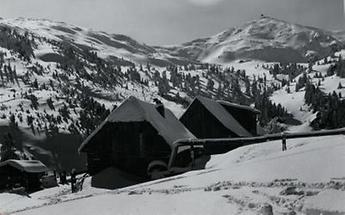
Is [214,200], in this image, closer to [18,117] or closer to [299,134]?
[299,134]

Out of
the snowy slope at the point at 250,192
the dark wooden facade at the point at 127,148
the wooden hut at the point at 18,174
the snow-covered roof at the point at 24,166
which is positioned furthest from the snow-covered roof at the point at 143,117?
the snowy slope at the point at 250,192

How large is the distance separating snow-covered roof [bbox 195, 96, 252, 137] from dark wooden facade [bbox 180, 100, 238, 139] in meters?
0.35

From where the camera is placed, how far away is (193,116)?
174 feet

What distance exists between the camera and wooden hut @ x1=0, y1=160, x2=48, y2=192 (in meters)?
48.6

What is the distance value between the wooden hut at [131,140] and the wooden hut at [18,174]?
1075cm

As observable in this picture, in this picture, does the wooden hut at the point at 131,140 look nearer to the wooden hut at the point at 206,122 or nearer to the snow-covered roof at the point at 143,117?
the snow-covered roof at the point at 143,117

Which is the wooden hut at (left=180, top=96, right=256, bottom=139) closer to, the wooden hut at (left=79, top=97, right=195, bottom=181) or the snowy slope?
the wooden hut at (left=79, top=97, right=195, bottom=181)

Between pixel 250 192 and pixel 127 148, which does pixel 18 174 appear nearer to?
pixel 127 148

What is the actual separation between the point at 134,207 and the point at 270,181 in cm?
397

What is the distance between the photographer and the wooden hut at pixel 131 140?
38.1m

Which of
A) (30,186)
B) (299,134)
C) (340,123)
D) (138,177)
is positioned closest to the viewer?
(299,134)

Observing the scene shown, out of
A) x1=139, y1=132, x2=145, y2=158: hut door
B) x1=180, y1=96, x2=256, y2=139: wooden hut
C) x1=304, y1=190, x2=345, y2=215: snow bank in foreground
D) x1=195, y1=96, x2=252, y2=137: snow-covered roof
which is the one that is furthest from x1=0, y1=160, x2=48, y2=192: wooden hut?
x1=304, y1=190, x2=345, y2=215: snow bank in foreground

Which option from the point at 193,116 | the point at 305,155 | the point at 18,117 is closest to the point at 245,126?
the point at 193,116

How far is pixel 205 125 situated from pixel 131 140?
1468cm
